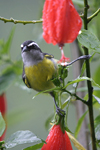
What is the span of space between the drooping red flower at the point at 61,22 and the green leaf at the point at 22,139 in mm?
142

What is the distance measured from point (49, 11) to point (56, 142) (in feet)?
0.69

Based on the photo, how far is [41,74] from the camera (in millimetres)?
734

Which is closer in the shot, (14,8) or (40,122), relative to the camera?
(14,8)

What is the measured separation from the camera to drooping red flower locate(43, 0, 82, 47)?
371mm

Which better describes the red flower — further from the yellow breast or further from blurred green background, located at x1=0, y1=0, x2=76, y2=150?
blurred green background, located at x1=0, y1=0, x2=76, y2=150

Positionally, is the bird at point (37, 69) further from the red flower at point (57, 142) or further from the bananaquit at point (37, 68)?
the red flower at point (57, 142)

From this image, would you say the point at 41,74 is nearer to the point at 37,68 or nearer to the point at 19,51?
the point at 37,68

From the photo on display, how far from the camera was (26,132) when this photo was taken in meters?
0.42

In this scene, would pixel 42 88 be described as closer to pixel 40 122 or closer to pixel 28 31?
pixel 28 31

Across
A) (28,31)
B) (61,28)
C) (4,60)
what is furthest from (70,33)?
(28,31)

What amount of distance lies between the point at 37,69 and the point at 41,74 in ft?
0.11

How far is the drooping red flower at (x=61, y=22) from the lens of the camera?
0.37 m

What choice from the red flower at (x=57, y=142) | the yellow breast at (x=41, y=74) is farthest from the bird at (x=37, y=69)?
the red flower at (x=57, y=142)

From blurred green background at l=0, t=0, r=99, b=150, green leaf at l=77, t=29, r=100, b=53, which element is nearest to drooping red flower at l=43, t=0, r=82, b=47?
green leaf at l=77, t=29, r=100, b=53
